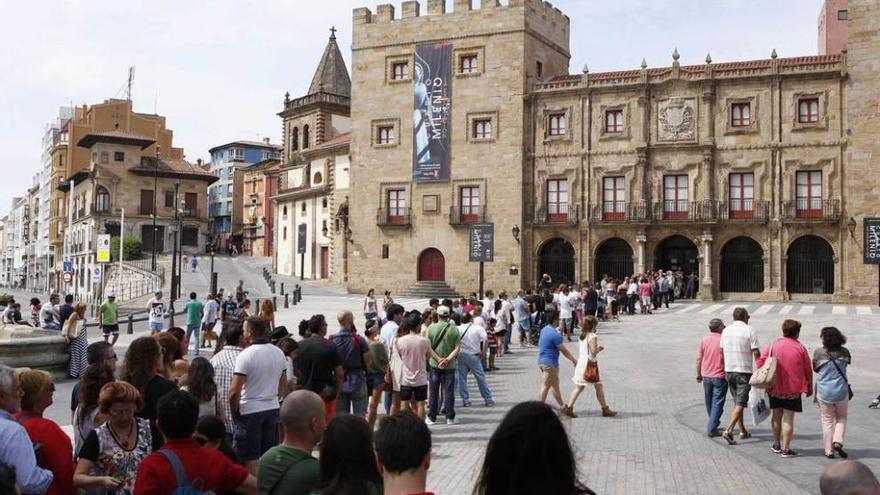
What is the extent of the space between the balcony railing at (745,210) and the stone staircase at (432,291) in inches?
551

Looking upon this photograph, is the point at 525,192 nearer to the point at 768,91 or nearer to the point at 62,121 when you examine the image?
the point at 768,91

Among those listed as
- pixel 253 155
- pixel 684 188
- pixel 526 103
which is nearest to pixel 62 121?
pixel 253 155

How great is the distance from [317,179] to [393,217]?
17.3 meters

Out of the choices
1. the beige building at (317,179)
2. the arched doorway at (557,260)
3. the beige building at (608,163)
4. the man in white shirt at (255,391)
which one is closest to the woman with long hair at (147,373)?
the man in white shirt at (255,391)

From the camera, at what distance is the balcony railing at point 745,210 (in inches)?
1502

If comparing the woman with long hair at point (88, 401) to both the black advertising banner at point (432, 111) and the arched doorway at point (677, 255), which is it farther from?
the black advertising banner at point (432, 111)

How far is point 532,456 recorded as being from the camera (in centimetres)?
287

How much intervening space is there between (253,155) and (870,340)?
85.8 m

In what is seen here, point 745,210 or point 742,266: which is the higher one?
point 745,210

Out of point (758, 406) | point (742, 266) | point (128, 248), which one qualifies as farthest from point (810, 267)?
point (128, 248)

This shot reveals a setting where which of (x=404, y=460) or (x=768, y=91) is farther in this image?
(x=768, y=91)

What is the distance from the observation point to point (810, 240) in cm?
3784

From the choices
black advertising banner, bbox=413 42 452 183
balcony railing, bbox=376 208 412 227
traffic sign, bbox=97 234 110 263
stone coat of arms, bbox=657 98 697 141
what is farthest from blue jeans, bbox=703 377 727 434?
balcony railing, bbox=376 208 412 227

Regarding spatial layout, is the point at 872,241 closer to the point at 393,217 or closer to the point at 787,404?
the point at 393,217
